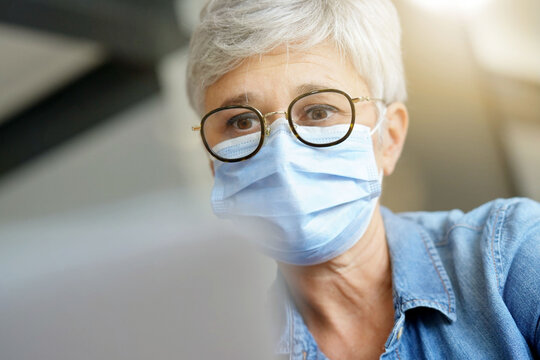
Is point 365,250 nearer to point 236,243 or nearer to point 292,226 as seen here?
point 292,226

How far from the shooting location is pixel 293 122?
44.9 inches

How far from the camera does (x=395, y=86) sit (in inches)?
54.2

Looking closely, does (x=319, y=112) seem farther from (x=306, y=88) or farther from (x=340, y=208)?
(x=340, y=208)

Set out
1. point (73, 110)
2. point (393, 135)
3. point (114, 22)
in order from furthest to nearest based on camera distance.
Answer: point (73, 110) → point (114, 22) → point (393, 135)

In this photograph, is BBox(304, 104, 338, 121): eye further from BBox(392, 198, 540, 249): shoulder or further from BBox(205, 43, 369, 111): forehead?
BBox(392, 198, 540, 249): shoulder

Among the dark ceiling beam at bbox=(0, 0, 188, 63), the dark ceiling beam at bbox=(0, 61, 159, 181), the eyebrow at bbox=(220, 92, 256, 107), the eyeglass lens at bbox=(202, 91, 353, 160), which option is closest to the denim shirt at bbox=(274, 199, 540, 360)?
the eyeglass lens at bbox=(202, 91, 353, 160)

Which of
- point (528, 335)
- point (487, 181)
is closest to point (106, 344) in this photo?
point (528, 335)

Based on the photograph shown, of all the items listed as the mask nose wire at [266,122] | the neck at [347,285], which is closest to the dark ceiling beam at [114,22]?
the mask nose wire at [266,122]

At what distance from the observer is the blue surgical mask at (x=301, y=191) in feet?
3.62

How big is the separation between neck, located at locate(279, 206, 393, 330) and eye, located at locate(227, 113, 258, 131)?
1.10 ft

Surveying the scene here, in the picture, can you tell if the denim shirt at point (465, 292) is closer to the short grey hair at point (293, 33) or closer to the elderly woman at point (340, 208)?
the elderly woman at point (340, 208)

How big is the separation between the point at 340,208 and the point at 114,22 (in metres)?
2.94

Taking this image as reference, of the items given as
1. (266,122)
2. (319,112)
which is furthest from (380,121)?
(266,122)

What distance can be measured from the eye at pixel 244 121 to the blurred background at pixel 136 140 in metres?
0.41
